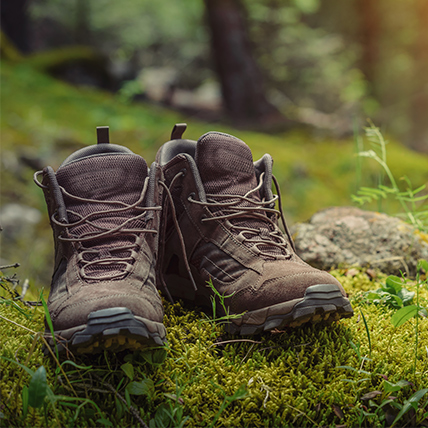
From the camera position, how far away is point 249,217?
5.86 feet

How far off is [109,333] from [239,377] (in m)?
0.50

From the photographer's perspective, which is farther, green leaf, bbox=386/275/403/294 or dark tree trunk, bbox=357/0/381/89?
dark tree trunk, bbox=357/0/381/89

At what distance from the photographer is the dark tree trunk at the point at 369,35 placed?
37.7ft

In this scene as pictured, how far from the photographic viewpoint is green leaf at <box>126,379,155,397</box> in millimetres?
1211

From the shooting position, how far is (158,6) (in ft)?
40.6

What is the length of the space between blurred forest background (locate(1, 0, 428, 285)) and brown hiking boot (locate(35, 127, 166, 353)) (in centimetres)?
177

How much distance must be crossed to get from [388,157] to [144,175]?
426cm

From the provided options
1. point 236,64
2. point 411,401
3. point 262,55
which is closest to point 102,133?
point 411,401

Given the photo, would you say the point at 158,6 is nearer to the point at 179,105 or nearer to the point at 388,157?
the point at 179,105

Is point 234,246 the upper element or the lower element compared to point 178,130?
lower

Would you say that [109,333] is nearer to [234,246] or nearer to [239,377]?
[239,377]

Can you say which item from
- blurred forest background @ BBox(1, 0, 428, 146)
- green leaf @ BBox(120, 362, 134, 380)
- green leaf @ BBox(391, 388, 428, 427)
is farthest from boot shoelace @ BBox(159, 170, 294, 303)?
blurred forest background @ BBox(1, 0, 428, 146)

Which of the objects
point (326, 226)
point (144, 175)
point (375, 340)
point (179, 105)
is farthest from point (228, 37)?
point (375, 340)

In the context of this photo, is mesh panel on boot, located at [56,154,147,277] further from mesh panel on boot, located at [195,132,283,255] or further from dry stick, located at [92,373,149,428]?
dry stick, located at [92,373,149,428]
